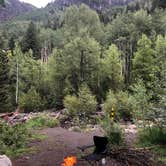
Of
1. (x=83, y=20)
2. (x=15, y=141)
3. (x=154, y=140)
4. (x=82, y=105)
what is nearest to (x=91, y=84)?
(x=82, y=105)

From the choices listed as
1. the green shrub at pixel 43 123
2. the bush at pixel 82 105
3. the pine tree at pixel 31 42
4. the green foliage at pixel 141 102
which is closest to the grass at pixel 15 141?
the green foliage at pixel 141 102

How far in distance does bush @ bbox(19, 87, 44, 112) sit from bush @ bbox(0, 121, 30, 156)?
22.8m

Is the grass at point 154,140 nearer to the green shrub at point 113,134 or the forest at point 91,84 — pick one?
the forest at point 91,84

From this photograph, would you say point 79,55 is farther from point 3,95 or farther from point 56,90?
point 3,95

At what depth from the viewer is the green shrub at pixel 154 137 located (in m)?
10.5

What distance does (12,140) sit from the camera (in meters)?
12.4

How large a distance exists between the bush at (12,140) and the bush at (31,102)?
22757mm

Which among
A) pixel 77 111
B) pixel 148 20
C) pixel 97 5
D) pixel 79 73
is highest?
pixel 97 5

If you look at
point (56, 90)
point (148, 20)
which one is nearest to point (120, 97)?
point (56, 90)


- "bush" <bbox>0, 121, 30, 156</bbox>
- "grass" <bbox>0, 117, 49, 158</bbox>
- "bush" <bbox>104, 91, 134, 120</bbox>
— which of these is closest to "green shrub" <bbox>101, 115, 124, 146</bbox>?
"grass" <bbox>0, 117, 49, 158</bbox>

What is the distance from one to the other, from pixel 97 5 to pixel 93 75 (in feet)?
479

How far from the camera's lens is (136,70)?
3784cm

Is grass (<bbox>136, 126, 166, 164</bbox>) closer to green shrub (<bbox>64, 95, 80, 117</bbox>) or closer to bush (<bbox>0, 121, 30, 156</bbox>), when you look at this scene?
bush (<bbox>0, 121, 30, 156</bbox>)

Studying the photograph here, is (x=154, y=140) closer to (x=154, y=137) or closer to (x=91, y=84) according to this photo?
(x=154, y=137)
